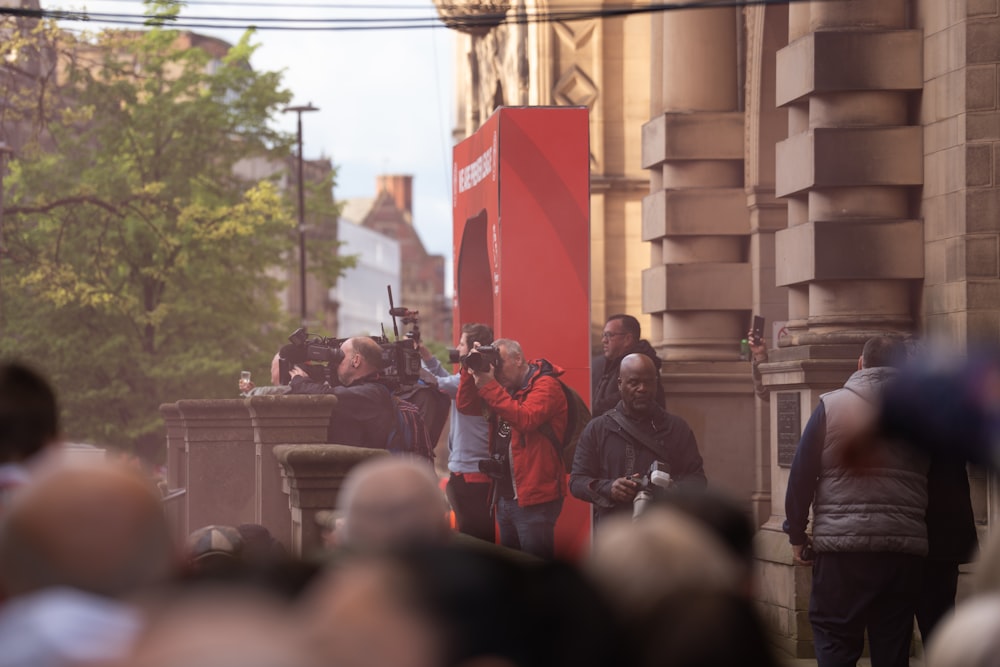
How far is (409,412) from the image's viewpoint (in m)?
12.6

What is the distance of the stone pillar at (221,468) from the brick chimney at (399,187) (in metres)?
144

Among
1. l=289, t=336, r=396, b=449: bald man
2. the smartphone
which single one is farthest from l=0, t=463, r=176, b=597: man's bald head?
the smartphone

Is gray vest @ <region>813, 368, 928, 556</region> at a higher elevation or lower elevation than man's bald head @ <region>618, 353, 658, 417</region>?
lower

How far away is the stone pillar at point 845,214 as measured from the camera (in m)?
12.3

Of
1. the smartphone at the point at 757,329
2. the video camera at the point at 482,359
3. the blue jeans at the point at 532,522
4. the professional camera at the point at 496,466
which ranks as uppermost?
the smartphone at the point at 757,329

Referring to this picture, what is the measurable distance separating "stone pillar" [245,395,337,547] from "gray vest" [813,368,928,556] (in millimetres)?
3662

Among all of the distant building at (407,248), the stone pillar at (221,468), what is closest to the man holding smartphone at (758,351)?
the stone pillar at (221,468)

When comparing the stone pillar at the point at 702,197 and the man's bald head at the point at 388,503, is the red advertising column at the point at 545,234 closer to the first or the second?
the stone pillar at the point at 702,197

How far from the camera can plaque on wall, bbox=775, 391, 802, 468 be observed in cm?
1231

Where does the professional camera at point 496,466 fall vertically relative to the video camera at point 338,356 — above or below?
below

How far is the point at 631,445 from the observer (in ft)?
34.6

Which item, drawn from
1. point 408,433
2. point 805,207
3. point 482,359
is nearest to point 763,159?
point 805,207

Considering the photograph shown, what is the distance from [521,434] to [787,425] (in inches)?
78.4

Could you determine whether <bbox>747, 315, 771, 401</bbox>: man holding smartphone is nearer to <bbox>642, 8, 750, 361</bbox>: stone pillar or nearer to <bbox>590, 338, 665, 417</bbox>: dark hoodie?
<bbox>590, 338, 665, 417</bbox>: dark hoodie
